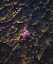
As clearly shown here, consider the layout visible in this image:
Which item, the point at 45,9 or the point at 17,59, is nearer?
the point at 17,59

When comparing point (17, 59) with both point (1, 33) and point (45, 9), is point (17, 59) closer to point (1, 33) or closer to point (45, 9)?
point (1, 33)

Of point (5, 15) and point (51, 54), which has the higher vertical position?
point (5, 15)

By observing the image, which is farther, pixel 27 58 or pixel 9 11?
pixel 9 11

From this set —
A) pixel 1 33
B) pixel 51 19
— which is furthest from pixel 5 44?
pixel 51 19

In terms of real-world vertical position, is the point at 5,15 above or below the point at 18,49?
above

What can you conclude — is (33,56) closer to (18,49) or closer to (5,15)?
(18,49)

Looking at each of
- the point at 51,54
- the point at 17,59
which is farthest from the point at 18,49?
the point at 51,54
